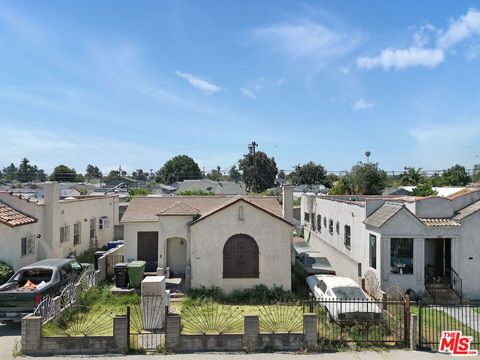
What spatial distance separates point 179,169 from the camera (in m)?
118

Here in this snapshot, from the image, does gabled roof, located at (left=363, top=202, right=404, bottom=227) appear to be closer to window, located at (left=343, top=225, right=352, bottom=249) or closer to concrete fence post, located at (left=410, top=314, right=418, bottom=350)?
window, located at (left=343, top=225, right=352, bottom=249)

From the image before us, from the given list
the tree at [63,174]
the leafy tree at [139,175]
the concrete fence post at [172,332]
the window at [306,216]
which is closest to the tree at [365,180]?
the window at [306,216]

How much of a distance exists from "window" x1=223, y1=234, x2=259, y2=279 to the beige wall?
0.66ft

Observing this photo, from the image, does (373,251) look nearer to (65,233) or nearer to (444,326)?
(444,326)

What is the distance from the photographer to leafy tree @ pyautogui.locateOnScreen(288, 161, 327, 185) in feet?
291

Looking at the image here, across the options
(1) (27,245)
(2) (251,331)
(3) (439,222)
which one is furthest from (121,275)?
(3) (439,222)

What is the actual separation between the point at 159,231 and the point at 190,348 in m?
8.22

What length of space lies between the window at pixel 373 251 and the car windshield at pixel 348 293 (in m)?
4.04

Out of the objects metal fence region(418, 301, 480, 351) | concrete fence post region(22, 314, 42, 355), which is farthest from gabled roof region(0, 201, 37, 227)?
metal fence region(418, 301, 480, 351)

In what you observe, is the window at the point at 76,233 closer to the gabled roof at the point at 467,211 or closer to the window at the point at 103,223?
the window at the point at 103,223

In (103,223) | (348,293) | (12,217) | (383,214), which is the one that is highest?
(383,214)

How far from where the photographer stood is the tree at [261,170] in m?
84.0

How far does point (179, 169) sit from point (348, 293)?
105834 mm

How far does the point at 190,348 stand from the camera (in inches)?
438
